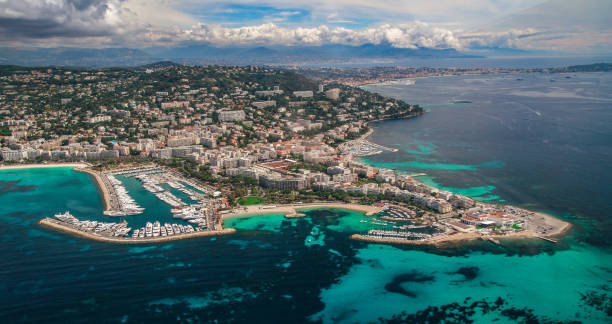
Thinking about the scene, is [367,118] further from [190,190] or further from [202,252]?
[202,252]

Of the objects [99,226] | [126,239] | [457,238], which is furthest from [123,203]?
[457,238]

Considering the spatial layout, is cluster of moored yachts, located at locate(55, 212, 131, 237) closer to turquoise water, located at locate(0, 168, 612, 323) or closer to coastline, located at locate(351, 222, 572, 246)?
turquoise water, located at locate(0, 168, 612, 323)

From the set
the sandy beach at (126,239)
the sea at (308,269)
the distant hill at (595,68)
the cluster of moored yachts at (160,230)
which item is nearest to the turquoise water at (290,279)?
the sea at (308,269)

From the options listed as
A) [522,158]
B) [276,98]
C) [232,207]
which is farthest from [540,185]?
[276,98]

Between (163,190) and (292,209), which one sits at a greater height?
(163,190)

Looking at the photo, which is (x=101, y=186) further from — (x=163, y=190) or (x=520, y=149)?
(x=520, y=149)

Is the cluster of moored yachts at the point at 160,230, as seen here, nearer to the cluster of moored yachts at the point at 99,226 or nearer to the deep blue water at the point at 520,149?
the cluster of moored yachts at the point at 99,226
